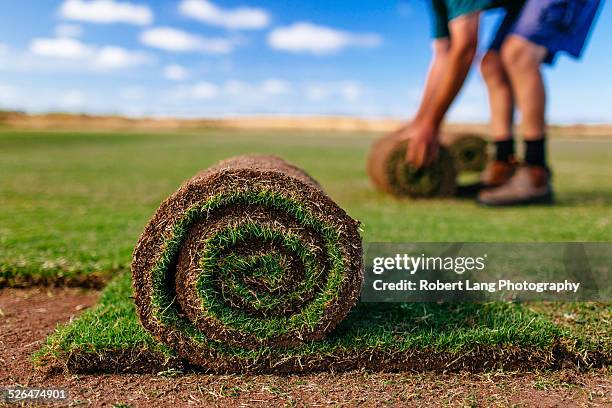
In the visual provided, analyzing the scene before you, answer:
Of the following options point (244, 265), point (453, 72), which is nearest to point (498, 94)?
point (453, 72)

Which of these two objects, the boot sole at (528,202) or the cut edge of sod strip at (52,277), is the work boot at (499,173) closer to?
the boot sole at (528,202)

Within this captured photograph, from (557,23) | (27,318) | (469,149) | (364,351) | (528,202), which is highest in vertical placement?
(557,23)

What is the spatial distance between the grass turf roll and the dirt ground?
0.70 ft

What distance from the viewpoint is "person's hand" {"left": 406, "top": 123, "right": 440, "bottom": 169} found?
9.62 m

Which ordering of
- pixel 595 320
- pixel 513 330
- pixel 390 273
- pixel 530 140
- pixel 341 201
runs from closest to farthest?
pixel 513 330
pixel 595 320
pixel 390 273
pixel 530 140
pixel 341 201

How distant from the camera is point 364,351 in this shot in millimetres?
3393

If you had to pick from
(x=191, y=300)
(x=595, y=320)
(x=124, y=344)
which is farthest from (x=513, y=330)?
(x=124, y=344)

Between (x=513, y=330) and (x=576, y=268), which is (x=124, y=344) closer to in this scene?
(x=513, y=330)

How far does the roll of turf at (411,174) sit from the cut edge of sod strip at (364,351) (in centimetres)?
670

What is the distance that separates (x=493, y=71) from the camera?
9258mm

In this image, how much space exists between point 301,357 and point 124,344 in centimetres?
99

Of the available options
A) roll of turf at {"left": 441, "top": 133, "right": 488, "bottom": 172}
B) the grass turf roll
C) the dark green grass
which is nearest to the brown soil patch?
the dark green grass

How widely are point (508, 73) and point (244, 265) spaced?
658 cm

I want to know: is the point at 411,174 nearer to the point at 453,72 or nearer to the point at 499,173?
the point at 499,173
